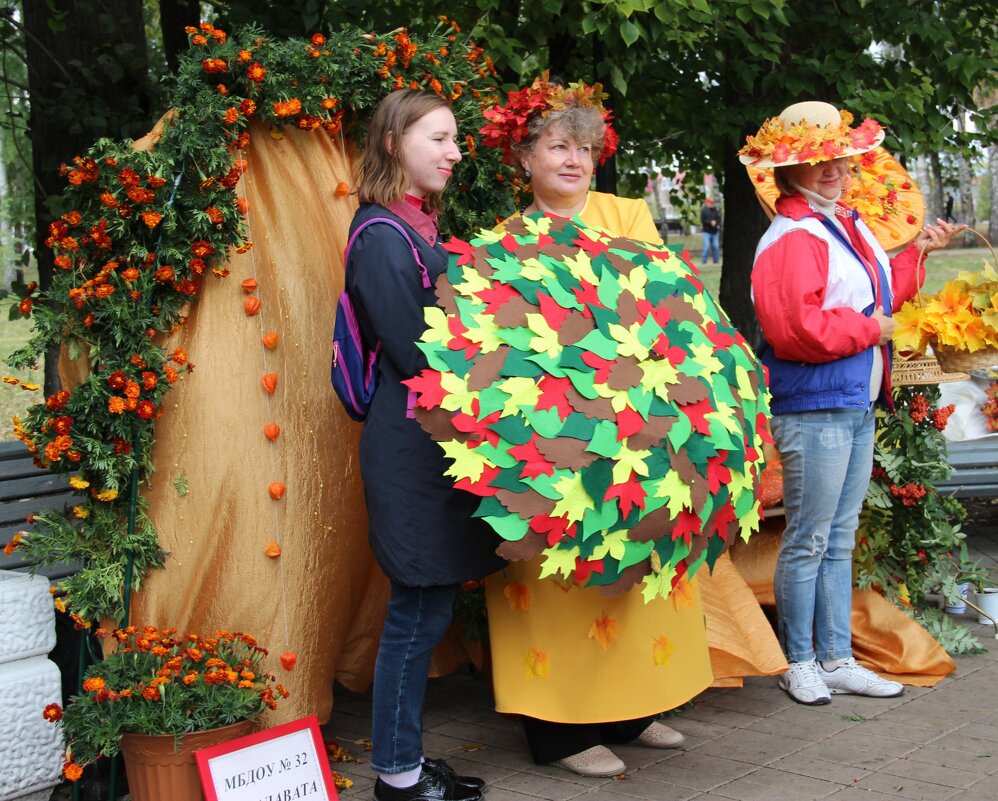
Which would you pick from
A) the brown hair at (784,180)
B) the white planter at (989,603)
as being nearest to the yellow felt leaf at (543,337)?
the brown hair at (784,180)

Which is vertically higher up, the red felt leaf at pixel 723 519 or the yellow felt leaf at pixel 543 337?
the yellow felt leaf at pixel 543 337

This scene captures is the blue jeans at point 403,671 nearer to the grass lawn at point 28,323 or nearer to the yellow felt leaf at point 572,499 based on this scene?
the yellow felt leaf at point 572,499

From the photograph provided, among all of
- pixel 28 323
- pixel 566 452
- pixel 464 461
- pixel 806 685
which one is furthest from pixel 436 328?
pixel 28 323

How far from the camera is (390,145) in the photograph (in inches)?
141

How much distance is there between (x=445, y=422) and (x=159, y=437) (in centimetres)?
93

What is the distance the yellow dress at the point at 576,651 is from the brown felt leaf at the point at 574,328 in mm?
791

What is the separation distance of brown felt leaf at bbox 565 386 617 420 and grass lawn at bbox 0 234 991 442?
0.81 metres

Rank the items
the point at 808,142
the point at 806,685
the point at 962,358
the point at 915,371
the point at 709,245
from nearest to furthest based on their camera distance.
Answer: the point at 808,142, the point at 962,358, the point at 806,685, the point at 915,371, the point at 709,245

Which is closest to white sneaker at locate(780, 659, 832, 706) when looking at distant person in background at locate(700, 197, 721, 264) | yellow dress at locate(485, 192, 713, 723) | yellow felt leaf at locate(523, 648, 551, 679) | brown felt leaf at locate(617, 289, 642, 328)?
yellow dress at locate(485, 192, 713, 723)

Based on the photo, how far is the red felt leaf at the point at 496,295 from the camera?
3.33 meters

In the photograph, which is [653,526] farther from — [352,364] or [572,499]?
[352,364]

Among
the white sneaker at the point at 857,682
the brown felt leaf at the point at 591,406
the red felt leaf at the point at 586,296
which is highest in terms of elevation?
the red felt leaf at the point at 586,296

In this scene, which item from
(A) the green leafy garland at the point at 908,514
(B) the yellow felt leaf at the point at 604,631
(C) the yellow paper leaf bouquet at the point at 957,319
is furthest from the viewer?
(A) the green leafy garland at the point at 908,514

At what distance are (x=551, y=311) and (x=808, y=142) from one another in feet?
4.54
